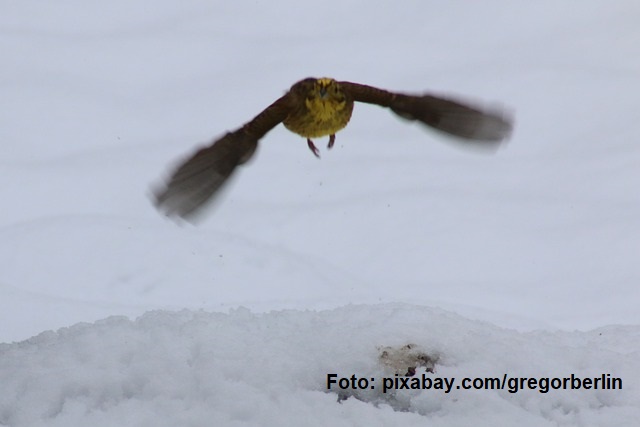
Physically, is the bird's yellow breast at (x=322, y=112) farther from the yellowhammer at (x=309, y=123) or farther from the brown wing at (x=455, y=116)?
the brown wing at (x=455, y=116)

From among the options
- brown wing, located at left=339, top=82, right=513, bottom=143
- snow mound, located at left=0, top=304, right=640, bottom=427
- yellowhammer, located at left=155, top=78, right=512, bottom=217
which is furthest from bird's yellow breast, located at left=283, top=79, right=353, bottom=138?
snow mound, located at left=0, top=304, right=640, bottom=427

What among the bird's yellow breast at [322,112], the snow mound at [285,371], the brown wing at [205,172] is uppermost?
the bird's yellow breast at [322,112]

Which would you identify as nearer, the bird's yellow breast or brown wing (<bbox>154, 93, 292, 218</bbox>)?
the bird's yellow breast

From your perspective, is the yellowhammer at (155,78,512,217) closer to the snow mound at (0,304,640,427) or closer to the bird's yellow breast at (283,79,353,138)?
the bird's yellow breast at (283,79,353,138)

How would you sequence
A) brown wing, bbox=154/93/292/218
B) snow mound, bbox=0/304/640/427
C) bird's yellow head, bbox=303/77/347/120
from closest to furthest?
1. bird's yellow head, bbox=303/77/347/120
2. brown wing, bbox=154/93/292/218
3. snow mound, bbox=0/304/640/427

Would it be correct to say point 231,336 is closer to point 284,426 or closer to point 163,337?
point 163,337

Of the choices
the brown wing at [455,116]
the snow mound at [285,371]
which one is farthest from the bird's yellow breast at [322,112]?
the snow mound at [285,371]

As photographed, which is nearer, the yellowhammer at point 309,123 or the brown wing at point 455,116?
the yellowhammer at point 309,123

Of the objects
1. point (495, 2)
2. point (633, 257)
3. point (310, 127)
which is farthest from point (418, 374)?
point (495, 2)
